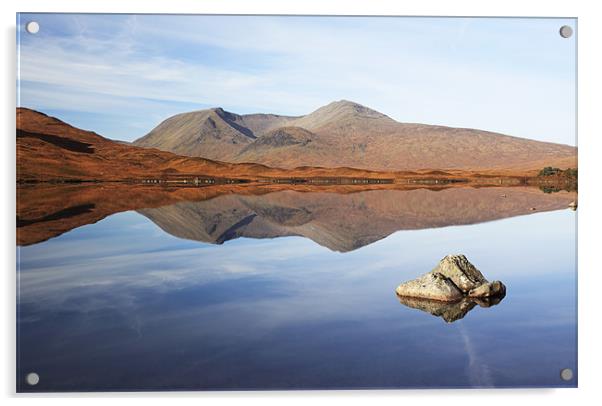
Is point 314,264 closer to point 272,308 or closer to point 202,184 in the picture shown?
point 272,308

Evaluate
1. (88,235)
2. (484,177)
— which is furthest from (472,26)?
(88,235)

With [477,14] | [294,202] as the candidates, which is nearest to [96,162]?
[294,202]

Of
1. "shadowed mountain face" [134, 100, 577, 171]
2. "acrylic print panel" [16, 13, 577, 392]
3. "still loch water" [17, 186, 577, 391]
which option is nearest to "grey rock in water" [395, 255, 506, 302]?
"acrylic print panel" [16, 13, 577, 392]

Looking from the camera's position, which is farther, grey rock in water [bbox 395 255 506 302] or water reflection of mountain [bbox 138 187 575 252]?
→ water reflection of mountain [bbox 138 187 575 252]

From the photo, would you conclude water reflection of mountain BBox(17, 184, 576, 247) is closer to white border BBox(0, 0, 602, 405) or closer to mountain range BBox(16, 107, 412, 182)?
mountain range BBox(16, 107, 412, 182)

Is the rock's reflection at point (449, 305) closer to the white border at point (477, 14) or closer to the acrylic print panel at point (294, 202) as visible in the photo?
the acrylic print panel at point (294, 202)

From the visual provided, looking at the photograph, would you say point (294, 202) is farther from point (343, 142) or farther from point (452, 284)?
point (452, 284)
